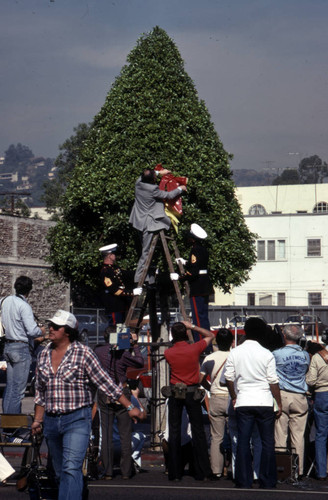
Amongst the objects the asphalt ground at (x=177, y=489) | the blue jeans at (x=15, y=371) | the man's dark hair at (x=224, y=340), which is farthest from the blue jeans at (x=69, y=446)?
Answer: the blue jeans at (x=15, y=371)

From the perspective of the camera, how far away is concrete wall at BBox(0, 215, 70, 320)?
4131 cm

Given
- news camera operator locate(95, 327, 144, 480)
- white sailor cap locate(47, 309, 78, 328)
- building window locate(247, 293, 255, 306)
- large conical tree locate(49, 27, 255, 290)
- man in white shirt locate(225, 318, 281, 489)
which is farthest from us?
building window locate(247, 293, 255, 306)

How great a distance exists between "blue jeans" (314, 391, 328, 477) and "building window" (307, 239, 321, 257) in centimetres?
5510

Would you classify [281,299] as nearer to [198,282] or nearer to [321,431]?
[198,282]

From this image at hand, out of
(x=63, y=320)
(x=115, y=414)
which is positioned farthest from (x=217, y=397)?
(x=63, y=320)

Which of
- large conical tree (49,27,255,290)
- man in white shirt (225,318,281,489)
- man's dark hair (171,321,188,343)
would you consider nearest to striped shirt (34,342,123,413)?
man in white shirt (225,318,281,489)

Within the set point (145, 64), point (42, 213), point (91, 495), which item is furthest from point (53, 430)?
point (42, 213)

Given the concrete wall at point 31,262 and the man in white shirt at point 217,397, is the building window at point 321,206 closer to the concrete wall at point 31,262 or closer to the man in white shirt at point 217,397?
the concrete wall at point 31,262

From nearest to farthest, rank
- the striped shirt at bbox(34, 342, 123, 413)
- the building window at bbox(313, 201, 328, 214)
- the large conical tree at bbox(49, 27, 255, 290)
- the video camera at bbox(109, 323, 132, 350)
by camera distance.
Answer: the striped shirt at bbox(34, 342, 123, 413) → the video camera at bbox(109, 323, 132, 350) → the large conical tree at bbox(49, 27, 255, 290) → the building window at bbox(313, 201, 328, 214)

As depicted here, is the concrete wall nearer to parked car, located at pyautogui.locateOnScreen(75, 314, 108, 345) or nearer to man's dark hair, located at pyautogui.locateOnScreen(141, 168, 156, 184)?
parked car, located at pyautogui.locateOnScreen(75, 314, 108, 345)

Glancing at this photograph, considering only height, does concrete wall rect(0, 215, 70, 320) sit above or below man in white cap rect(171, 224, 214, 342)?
above

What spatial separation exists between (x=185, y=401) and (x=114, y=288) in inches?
111

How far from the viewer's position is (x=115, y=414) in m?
12.1

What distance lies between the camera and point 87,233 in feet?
127
